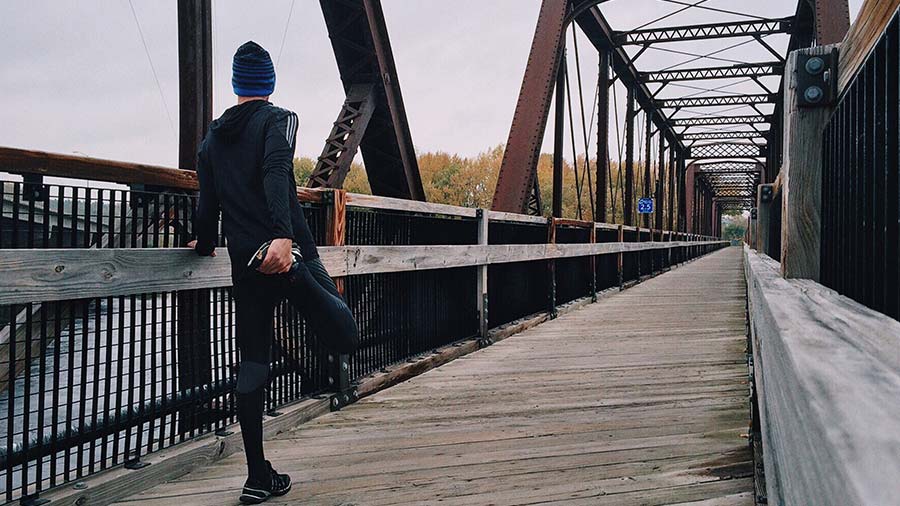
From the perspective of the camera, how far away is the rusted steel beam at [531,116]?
8680 mm

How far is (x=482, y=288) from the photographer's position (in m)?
5.68

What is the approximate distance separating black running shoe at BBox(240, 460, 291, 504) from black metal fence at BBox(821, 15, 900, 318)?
1721mm

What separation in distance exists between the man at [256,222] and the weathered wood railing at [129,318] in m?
0.29

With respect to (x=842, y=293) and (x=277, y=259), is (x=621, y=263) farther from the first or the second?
(x=842, y=293)

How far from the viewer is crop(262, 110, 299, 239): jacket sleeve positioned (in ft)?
7.29

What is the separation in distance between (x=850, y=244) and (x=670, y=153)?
3772 centimetres

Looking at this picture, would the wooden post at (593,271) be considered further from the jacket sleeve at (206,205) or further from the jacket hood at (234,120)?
the jacket hood at (234,120)

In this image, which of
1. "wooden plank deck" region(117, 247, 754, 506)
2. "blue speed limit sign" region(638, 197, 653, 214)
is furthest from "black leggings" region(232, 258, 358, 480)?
"blue speed limit sign" region(638, 197, 653, 214)

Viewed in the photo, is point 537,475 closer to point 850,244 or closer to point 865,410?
point 850,244

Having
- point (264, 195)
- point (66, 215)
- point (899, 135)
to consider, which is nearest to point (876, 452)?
point (899, 135)

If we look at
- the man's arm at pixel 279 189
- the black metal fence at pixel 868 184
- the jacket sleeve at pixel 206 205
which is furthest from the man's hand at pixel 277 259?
the black metal fence at pixel 868 184

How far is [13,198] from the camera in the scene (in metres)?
1.99


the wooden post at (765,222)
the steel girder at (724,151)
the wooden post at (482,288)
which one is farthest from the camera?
the steel girder at (724,151)

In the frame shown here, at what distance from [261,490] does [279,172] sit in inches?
38.8
